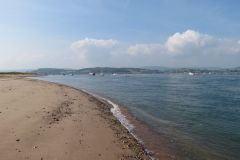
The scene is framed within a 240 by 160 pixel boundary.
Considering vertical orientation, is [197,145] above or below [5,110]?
below

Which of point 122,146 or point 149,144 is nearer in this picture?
point 122,146

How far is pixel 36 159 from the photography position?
43.4ft

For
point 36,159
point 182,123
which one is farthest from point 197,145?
point 36,159

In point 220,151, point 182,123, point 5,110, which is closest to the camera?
point 220,151

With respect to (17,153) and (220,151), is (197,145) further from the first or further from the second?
(17,153)

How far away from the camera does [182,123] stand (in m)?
26.9

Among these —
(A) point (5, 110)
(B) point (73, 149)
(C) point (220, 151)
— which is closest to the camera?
(B) point (73, 149)

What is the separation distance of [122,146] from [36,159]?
17.4 ft

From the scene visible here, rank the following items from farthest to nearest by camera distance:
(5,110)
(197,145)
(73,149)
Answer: (5,110), (197,145), (73,149)

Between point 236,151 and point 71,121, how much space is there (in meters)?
11.4

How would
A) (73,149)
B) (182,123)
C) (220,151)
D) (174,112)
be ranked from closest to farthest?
(73,149), (220,151), (182,123), (174,112)

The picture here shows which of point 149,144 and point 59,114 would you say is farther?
point 59,114

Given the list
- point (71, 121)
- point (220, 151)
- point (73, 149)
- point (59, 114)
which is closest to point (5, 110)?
point (59, 114)

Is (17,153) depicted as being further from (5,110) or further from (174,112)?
(174,112)
